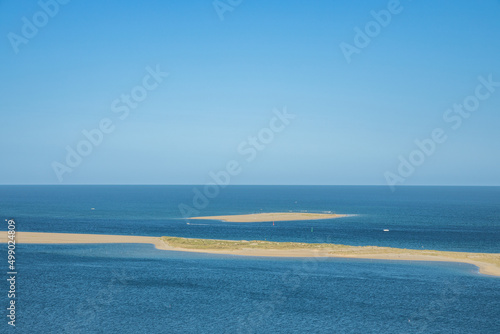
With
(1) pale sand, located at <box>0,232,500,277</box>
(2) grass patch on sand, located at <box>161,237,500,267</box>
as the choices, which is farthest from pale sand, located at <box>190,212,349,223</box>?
(2) grass patch on sand, located at <box>161,237,500,267</box>

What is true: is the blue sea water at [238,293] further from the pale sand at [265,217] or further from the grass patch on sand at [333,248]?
the pale sand at [265,217]

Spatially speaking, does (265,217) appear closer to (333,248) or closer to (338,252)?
(333,248)

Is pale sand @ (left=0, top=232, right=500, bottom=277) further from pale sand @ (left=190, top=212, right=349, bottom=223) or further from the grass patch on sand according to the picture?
pale sand @ (left=190, top=212, right=349, bottom=223)

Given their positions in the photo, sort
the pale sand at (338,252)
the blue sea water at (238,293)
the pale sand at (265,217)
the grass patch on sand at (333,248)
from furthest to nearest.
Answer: the pale sand at (265,217) → the grass patch on sand at (333,248) → the pale sand at (338,252) → the blue sea water at (238,293)

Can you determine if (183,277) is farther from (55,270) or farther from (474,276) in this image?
(474,276)

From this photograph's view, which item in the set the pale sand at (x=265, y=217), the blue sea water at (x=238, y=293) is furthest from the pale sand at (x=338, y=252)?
the pale sand at (x=265, y=217)

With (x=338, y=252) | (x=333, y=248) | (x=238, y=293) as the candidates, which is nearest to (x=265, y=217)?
(x=333, y=248)

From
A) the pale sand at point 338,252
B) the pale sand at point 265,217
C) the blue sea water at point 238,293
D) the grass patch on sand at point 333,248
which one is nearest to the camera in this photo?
the blue sea water at point 238,293

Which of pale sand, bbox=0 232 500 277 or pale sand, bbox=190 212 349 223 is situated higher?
pale sand, bbox=0 232 500 277

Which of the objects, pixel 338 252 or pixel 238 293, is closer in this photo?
pixel 238 293

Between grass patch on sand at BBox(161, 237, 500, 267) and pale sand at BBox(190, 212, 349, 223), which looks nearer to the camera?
grass patch on sand at BBox(161, 237, 500, 267)

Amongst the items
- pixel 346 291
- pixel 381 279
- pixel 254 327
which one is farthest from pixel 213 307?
pixel 381 279

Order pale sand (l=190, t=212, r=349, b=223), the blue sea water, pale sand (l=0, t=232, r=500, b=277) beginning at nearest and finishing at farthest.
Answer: the blue sea water
pale sand (l=0, t=232, r=500, b=277)
pale sand (l=190, t=212, r=349, b=223)
